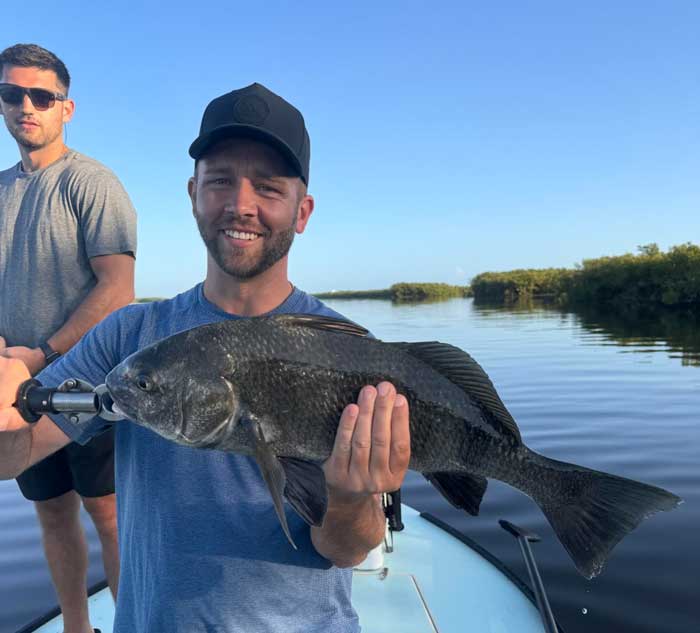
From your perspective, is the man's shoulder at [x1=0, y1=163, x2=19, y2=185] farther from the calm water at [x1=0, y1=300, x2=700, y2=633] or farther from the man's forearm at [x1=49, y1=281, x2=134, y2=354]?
the calm water at [x1=0, y1=300, x2=700, y2=633]

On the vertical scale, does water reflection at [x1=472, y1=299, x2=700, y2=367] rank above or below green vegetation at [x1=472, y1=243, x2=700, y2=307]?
below

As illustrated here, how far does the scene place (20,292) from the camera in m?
4.20

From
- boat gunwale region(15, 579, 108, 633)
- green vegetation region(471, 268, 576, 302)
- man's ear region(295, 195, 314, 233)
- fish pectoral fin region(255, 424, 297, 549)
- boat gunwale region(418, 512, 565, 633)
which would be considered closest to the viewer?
fish pectoral fin region(255, 424, 297, 549)

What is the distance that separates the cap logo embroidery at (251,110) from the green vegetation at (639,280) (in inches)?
2413

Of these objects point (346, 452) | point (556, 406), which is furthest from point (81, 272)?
point (556, 406)

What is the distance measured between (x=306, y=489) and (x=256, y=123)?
5.52 ft

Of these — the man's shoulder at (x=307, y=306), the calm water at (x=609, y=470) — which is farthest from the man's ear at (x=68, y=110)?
the calm water at (x=609, y=470)

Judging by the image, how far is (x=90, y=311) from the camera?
399cm

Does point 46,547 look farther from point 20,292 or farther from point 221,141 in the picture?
point 221,141

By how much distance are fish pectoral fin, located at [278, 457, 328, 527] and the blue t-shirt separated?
0.31 metres

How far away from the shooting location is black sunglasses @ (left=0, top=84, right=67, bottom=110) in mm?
4016

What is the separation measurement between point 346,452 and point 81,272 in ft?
9.60

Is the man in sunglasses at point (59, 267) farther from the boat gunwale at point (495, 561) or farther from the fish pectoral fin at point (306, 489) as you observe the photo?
the boat gunwale at point (495, 561)

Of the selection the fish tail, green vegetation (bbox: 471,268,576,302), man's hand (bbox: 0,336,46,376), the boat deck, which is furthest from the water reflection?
green vegetation (bbox: 471,268,576,302)
